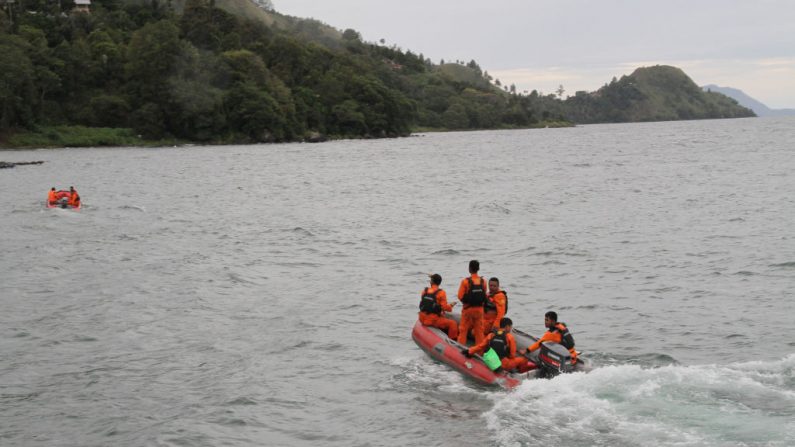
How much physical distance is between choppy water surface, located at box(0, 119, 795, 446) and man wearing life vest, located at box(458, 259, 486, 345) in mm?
1271

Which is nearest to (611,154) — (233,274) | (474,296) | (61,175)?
(61,175)

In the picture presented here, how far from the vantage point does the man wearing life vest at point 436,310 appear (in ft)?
62.2

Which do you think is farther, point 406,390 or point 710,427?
point 406,390

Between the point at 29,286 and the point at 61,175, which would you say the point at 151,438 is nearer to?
the point at 29,286

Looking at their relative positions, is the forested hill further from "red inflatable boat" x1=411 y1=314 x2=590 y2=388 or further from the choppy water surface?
"red inflatable boat" x1=411 y1=314 x2=590 y2=388

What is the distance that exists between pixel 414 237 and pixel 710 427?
24.5m

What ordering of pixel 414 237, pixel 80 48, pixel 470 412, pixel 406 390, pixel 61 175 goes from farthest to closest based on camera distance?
pixel 80 48
pixel 61 175
pixel 414 237
pixel 406 390
pixel 470 412

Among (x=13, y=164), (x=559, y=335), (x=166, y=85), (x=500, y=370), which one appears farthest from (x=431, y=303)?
(x=166, y=85)

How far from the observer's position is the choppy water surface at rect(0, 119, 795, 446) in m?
14.4

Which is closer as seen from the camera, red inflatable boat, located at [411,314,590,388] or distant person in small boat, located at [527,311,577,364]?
red inflatable boat, located at [411,314,590,388]

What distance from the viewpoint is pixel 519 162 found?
89.8m

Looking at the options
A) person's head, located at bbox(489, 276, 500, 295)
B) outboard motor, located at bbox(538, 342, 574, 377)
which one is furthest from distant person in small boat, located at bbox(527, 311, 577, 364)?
person's head, located at bbox(489, 276, 500, 295)

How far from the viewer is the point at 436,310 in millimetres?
19047

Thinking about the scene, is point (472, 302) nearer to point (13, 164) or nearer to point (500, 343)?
point (500, 343)
